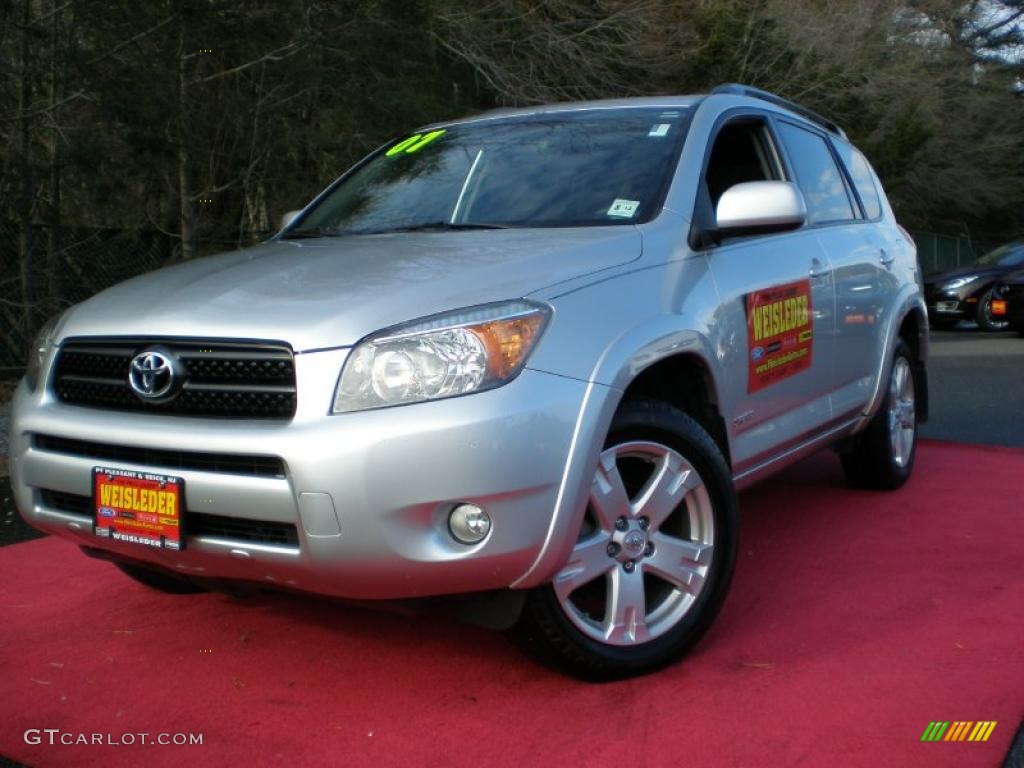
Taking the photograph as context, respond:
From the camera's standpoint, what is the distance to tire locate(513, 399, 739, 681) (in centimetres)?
309

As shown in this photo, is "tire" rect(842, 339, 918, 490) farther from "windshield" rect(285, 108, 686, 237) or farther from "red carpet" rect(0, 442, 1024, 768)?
"windshield" rect(285, 108, 686, 237)

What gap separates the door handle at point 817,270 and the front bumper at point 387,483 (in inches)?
70.3

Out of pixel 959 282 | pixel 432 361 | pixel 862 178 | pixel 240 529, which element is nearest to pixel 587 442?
pixel 432 361

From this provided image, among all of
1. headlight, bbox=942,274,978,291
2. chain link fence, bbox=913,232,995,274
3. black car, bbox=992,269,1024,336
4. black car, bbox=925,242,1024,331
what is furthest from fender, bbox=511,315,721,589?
chain link fence, bbox=913,232,995,274

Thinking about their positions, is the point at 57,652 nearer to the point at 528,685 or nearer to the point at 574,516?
the point at 528,685

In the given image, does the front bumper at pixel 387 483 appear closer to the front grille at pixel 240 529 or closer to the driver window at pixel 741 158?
the front grille at pixel 240 529

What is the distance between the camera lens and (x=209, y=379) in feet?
9.79

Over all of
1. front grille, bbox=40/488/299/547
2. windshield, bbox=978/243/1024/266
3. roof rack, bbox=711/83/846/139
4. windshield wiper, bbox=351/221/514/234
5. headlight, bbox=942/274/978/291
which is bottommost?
headlight, bbox=942/274/978/291

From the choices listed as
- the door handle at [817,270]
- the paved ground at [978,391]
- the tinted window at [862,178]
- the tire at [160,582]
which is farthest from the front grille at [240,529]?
the paved ground at [978,391]

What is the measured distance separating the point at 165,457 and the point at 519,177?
175 cm

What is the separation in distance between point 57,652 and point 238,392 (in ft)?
4.41

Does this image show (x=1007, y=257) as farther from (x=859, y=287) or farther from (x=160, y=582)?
(x=160, y=582)

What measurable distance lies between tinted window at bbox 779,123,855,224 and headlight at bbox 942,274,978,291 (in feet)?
40.9

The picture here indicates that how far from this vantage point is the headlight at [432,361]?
2.82 m
